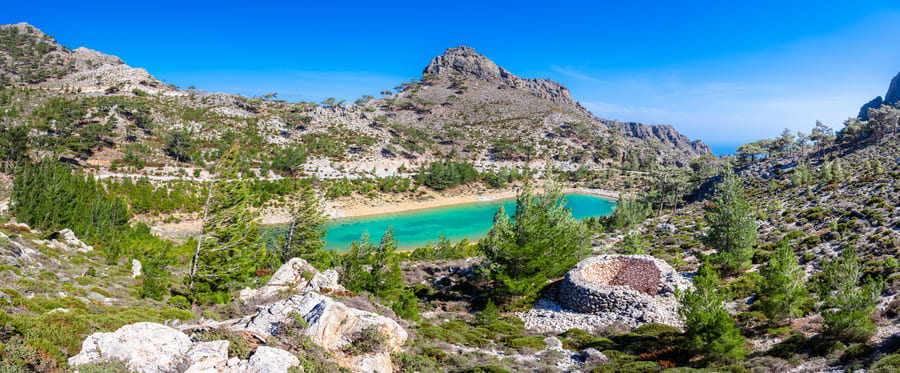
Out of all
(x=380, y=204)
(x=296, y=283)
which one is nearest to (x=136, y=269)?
(x=296, y=283)

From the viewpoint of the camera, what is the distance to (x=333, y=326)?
11453 millimetres

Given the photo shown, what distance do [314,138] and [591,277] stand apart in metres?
90.5

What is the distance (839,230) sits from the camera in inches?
1112

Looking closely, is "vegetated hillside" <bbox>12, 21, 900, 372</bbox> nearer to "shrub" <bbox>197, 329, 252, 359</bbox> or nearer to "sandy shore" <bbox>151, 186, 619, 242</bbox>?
→ "shrub" <bbox>197, 329, 252, 359</bbox>

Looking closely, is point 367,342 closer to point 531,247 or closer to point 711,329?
point 711,329

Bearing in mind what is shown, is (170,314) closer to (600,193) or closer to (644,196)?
(644,196)

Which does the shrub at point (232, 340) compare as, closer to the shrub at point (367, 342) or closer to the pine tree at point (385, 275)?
the shrub at point (367, 342)

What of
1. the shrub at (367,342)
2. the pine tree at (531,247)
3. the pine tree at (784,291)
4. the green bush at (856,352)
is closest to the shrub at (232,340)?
the shrub at (367,342)

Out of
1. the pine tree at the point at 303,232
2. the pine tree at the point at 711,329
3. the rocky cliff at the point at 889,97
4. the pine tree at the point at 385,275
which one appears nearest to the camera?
the pine tree at the point at 711,329

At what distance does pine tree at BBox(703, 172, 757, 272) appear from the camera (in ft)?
84.1

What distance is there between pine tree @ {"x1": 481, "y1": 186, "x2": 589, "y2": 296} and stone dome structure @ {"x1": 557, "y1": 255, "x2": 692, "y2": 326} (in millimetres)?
1546

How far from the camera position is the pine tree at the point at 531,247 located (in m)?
23.7

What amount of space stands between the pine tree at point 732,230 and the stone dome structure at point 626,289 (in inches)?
235

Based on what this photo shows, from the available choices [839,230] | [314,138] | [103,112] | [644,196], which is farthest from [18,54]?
[839,230]
